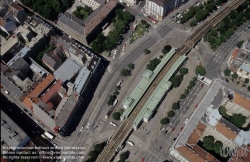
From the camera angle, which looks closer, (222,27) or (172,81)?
(172,81)

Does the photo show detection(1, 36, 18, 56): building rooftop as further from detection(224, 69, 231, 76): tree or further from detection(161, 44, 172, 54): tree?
detection(224, 69, 231, 76): tree

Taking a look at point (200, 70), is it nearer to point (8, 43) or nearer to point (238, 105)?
point (238, 105)

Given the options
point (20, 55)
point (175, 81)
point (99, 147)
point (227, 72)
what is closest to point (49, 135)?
point (99, 147)

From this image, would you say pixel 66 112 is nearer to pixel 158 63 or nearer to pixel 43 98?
pixel 43 98

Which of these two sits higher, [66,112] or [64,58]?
[64,58]

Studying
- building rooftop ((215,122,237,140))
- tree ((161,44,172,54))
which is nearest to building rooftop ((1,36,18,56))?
tree ((161,44,172,54))

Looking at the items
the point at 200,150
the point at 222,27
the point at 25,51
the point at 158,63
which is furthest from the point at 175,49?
the point at 25,51
